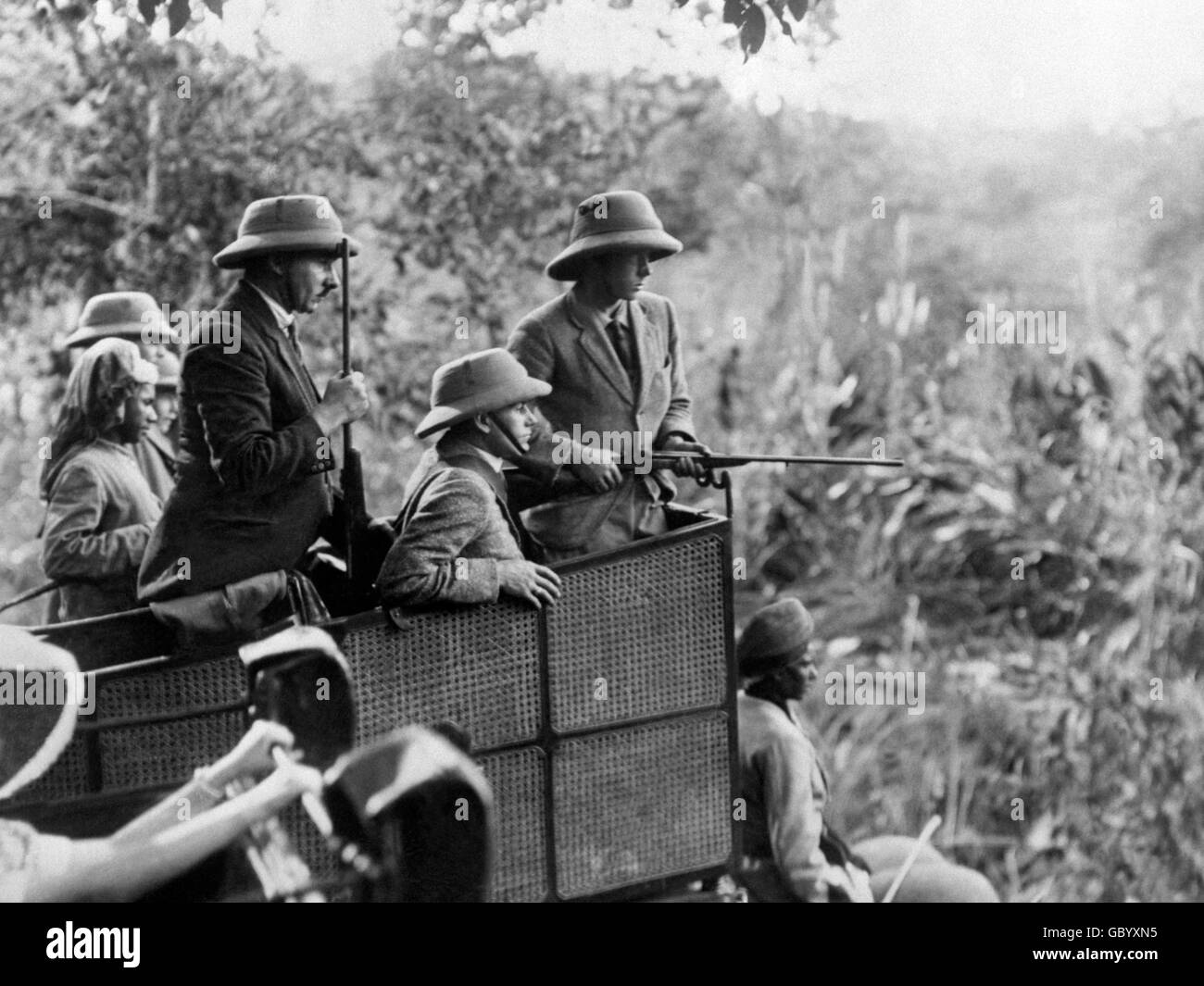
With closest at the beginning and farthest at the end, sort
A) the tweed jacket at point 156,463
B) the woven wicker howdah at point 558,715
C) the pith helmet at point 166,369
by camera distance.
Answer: the woven wicker howdah at point 558,715 < the tweed jacket at point 156,463 < the pith helmet at point 166,369

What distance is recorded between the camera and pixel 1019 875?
860 cm

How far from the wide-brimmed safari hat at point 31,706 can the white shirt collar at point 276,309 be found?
97 cm

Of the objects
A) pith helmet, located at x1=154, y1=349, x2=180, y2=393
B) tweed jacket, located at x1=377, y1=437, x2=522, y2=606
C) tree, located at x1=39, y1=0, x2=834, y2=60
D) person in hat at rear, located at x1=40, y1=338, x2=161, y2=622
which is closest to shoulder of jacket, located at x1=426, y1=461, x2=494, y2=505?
tweed jacket, located at x1=377, y1=437, x2=522, y2=606

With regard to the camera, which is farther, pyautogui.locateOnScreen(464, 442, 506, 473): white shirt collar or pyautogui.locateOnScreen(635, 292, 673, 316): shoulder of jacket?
pyautogui.locateOnScreen(635, 292, 673, 316): shoulder of jacket

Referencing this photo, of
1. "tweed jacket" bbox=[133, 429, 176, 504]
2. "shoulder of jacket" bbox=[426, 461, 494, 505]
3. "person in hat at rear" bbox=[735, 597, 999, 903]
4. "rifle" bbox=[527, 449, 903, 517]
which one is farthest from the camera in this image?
"tweed jacket" bbox=[133, 429, 176, 504]

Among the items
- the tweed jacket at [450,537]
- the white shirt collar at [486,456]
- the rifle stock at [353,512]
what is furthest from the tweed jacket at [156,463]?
the white shirt collar at [486,456]

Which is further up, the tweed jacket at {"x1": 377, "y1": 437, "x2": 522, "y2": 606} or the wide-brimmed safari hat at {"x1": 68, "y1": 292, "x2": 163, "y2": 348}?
the wide-brimmed safari hat at {"x1": 68, "y1": 292, "x2": 163, "y2": 348}

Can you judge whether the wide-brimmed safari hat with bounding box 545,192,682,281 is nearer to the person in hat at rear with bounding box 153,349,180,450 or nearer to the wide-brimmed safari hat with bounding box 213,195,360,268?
the wide-brimmed safari hat with bounding box 213,195,360,268

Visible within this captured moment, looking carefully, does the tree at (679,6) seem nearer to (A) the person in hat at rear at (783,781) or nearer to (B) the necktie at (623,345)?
(B) the necktie at (623,345)

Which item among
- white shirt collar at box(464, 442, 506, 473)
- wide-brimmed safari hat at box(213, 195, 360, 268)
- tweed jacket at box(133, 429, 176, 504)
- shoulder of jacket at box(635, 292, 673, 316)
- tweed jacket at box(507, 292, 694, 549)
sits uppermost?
wide-brimmed safari hat at box(213, 195, 360, 268)

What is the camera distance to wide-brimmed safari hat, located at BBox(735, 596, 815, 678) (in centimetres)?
679

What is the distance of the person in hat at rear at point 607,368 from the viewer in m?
6.62
